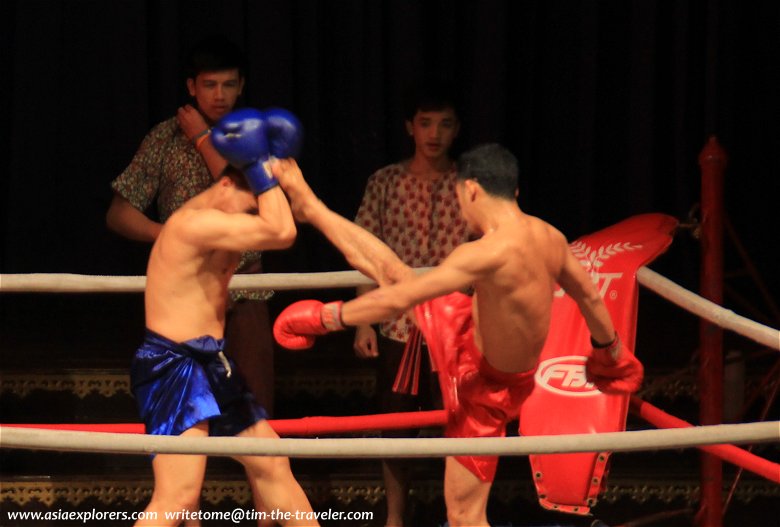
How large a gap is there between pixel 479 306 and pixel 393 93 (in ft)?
7.23

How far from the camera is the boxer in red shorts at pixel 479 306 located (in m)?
3.43

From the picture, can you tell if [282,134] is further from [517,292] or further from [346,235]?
[517,292]

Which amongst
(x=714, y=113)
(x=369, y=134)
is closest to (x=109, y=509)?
(x=369, y=134)

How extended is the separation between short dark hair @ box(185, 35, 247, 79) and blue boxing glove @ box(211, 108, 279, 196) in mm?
770

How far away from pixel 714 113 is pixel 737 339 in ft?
3.10

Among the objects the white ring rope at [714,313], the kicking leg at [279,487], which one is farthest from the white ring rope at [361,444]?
the kicking leg at [279,487]

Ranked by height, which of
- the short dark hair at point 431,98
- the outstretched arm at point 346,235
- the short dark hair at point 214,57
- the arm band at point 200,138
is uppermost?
the short dark hair at point 214,57

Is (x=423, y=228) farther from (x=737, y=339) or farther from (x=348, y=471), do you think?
(x=737, y=339)

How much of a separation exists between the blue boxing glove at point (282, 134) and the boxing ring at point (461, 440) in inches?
18.5

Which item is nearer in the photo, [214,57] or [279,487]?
[279,487]

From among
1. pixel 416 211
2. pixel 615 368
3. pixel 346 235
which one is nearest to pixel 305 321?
pixel 346 235

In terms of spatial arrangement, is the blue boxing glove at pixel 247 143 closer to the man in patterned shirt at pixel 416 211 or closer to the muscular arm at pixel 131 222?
the muscular arm at pixel 131 222

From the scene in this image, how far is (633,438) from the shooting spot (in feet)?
9.95

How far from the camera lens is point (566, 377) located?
4.25m
